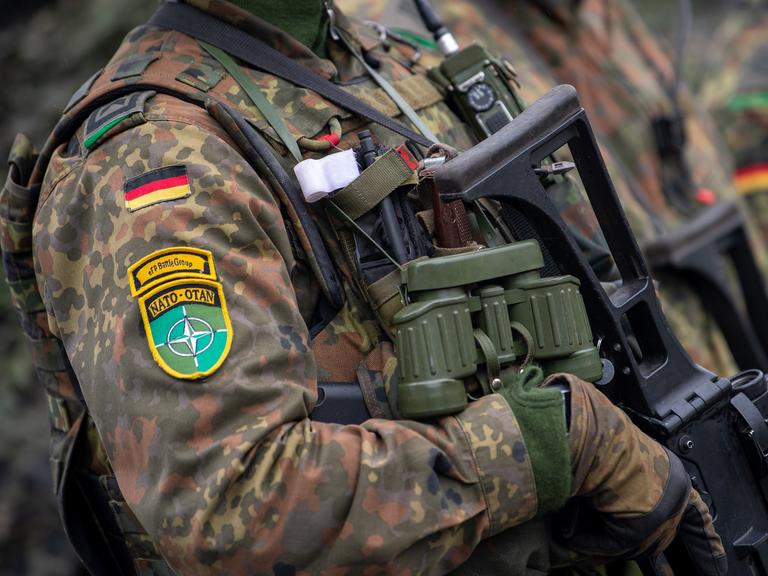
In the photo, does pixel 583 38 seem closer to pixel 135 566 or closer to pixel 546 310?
pixel 546 310

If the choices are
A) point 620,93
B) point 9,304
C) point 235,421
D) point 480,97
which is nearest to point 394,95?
point 480,97

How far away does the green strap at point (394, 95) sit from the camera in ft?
7.35

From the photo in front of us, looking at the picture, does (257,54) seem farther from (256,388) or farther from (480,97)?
(256,388)

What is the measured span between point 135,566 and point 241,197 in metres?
0.90

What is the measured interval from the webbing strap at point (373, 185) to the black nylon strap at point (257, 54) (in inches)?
7.9

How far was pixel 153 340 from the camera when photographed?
171cm

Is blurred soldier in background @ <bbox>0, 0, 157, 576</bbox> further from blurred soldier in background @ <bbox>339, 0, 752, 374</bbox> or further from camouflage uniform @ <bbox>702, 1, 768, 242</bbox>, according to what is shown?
camouflage uniform @ <bbox>702, 1, 768, 242</bbox>

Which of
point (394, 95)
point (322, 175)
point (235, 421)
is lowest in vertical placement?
point (235, 421)

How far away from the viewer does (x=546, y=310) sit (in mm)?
1898

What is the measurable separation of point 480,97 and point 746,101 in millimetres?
3231

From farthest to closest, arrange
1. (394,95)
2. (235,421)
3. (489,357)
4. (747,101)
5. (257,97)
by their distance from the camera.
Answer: (747,101) → (394,95) → (257,97) → (489,357) → (235,421)

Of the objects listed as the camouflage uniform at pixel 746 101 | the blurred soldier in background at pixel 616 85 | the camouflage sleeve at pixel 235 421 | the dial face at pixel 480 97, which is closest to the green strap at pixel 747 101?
the camouflage uniform at pixel 746 101

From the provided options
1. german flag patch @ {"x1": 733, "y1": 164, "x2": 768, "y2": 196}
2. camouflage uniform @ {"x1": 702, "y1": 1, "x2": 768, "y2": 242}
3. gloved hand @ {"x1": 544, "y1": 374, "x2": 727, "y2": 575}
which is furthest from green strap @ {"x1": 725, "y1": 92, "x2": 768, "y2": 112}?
gloved hand @ {"x1": 544, "y1": 374, "x2": 727, "y2": 575}

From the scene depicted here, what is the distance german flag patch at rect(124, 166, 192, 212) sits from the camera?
1.78m
